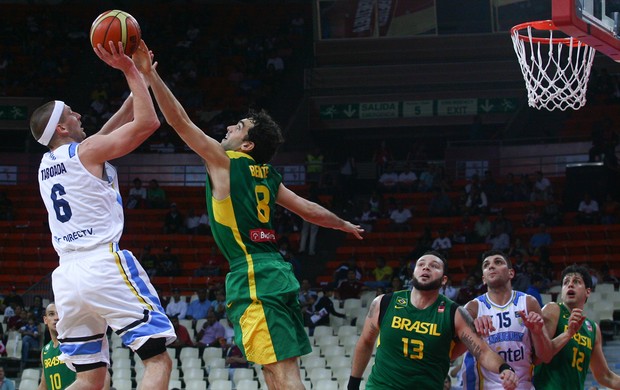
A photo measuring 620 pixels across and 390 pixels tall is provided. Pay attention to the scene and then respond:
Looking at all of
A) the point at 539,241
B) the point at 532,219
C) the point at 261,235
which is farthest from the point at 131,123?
the point at 532,219

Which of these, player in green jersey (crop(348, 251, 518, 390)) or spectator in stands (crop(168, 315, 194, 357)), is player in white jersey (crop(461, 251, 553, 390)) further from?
spectator in stands (crop(168, 315, 194, 357))

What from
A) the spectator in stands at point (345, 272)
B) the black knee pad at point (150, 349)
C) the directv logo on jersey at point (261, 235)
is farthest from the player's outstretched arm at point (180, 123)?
the spectator in stands at point (345, 272)

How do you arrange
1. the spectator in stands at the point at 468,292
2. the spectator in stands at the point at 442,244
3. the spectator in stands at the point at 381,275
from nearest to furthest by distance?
1. the spectator in stands at the point at 468,292
2. the spectator in stands at the point at 381,275
3. the spectator in stands at the point at 442,244

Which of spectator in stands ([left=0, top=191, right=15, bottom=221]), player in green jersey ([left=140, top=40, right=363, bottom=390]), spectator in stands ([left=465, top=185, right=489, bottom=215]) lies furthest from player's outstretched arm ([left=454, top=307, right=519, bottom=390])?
spectator in stands ([left=0, top=191, right=15, bottom=221])

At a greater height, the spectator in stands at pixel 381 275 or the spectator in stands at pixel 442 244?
the spectator in stands at pixel 442 244

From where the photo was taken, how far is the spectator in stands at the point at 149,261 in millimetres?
20297

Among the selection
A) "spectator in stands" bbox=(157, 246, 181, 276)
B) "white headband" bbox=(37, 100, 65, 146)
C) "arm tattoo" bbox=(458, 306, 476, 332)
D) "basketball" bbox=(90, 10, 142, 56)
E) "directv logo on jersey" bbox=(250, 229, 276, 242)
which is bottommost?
"spectator in stands" bbox=(157, 246, 181, 276)

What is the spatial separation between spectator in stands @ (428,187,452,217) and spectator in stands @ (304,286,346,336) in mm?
5224

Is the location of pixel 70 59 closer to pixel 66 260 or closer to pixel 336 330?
pixel 336 330

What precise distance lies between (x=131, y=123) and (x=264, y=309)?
1.36 metres

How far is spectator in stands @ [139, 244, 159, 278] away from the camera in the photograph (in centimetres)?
2030

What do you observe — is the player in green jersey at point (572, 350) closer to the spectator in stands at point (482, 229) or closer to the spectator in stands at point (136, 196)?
the spectator in stands at point (482, 229)

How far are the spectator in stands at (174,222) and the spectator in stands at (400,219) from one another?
469 cm

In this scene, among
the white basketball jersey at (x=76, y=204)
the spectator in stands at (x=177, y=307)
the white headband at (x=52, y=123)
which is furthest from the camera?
the spectator in stands at (x=177, y=307)
